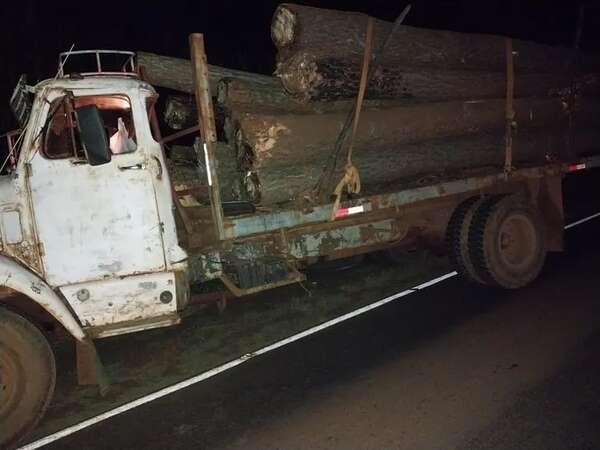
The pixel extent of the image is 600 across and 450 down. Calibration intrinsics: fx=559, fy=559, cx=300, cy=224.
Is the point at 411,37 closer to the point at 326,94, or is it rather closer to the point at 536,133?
the point at 326,94

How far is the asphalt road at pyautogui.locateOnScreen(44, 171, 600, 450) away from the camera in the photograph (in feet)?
12.3

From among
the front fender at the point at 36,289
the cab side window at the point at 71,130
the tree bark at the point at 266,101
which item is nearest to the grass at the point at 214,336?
the front fender at the point at 36,289

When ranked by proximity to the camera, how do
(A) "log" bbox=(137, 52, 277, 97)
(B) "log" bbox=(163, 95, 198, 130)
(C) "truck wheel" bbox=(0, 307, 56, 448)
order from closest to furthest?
(C) "truck wheel" bbox=(0, 307, 56, 448)
(A) "log" bbox=(137, 52, 277, 97)
(B) "log" bbox=(163, 95, 198, 130)

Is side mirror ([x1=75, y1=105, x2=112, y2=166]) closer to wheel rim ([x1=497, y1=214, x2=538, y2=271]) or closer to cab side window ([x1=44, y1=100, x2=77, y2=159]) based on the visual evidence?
cab side window ([x1=44, y1=100, x2=77, y2=159])

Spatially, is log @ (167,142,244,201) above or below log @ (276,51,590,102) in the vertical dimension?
below

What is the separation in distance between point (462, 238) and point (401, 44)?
7.54ft

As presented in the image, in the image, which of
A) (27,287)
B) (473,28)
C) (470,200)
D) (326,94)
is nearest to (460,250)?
(470,200)

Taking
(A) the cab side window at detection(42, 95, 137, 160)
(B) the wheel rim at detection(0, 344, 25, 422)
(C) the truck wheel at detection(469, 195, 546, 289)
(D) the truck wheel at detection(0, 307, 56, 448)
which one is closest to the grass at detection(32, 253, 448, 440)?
Result: (D) the truck wheel at detection(0, 307, 56, 448)

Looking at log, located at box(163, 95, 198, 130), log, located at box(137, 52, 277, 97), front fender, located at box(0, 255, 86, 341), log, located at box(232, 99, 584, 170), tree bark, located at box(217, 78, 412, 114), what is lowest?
front fender, located at box(0, 255, 86, 341)

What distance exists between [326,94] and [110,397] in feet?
11.2

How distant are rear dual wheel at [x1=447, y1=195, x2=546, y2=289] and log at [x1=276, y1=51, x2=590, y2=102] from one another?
135 centimetres

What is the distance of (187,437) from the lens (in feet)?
12.9

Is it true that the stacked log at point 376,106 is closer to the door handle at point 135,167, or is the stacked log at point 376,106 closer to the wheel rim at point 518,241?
the wheel rim at point 518,241

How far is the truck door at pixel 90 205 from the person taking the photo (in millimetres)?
4262
